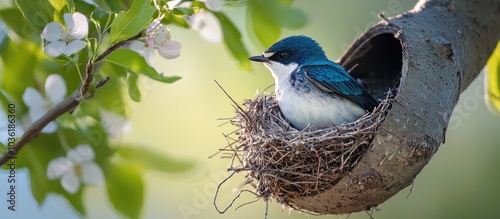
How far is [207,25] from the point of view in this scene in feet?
9.32

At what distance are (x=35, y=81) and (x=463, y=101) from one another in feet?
8.58

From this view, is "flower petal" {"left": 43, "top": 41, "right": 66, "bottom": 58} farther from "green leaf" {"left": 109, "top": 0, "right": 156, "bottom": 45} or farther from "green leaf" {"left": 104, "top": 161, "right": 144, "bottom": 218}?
"green leaf" {"left": 104, "top": 161, "right": 144, "bottom": 218}

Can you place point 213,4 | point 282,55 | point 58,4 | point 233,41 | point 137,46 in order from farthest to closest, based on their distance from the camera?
point 282,55 < point 233,41 < point 213,4 < point 137,46 < point 58,4

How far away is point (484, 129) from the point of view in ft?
18.8

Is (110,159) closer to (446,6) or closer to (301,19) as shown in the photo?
(301,19)

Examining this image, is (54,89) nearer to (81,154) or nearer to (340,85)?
(81,154)

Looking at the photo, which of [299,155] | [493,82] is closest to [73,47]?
[299,155]

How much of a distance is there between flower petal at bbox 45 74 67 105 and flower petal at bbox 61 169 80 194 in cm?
26

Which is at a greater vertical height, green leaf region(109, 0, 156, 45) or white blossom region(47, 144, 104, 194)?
green leaf region(109, 0, 156, 45)

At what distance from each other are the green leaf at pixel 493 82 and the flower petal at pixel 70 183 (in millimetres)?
1968

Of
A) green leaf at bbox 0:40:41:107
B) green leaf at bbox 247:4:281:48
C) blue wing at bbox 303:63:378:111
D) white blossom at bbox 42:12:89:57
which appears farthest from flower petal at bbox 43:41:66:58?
blue wing at bbox 303:63:378:111

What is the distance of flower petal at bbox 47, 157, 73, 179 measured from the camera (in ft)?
9.14

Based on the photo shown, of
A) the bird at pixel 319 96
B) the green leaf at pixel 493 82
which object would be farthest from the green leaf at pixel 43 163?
the green leaf at pixel 493 82

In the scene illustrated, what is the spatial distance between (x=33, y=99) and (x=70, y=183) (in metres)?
0.32
